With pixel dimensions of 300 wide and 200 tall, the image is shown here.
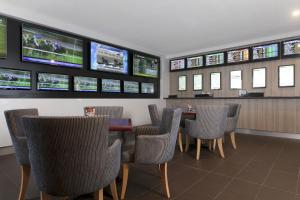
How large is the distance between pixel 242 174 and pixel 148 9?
3.41 m

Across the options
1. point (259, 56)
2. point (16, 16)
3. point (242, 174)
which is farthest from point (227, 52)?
point (16, 16)

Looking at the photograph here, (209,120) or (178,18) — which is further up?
(178,18)

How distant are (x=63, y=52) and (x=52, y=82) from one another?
76 centimetres

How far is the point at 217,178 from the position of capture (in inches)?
95.7

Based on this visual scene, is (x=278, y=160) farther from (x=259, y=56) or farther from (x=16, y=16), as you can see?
Result: (x=16, y=16)

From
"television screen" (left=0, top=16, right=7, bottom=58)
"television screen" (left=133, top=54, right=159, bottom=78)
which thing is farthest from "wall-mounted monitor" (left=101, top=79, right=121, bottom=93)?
"television screen" (left=0, top=16, right=7, bottom=58)

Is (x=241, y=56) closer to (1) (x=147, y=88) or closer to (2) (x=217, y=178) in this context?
(1) (x=147, y=88)

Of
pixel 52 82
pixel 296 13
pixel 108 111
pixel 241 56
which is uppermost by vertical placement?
pixel 296 13

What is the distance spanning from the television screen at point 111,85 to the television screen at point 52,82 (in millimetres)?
1076

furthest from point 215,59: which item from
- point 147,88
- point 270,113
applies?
point 147,88

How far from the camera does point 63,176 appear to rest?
4.07 feet

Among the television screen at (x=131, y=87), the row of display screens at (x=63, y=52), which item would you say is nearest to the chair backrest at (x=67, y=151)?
the row of display screens at (x=63, y=52)

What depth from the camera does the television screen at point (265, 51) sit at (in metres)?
5.09

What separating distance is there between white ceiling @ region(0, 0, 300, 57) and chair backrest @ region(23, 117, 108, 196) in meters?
3.00
